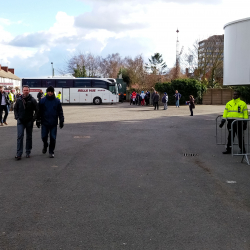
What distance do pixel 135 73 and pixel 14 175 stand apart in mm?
63503

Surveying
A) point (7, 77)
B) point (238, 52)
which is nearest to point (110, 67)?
point (7, 77)

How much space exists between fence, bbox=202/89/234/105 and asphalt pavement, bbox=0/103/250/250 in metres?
36.1

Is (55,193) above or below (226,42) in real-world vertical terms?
below

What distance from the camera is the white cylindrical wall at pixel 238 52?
17.1 meters

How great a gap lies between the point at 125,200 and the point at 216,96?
42.4 metres

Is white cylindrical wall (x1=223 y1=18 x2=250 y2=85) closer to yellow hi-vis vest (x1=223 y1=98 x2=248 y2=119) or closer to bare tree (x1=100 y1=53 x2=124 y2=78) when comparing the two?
yellow hi-vis vest (x1=223 y1=98 x2=248 y2=119)

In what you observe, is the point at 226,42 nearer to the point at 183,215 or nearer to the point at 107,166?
the point at 107,166

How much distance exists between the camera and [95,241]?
4023 mm

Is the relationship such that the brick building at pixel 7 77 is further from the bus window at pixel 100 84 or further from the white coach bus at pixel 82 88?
the bus window at pixel 100 84

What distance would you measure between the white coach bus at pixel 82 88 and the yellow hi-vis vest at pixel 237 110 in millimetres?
36292

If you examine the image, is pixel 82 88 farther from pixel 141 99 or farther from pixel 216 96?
pixel 216 96

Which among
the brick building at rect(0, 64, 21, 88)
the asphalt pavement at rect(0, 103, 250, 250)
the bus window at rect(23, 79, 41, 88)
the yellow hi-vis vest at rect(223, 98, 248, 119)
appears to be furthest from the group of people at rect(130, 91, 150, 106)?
the brick building at rect(0, 64, 21, 88)

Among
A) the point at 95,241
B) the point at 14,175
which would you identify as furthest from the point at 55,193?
the point at 95,241

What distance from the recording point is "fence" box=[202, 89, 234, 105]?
45.9 m
